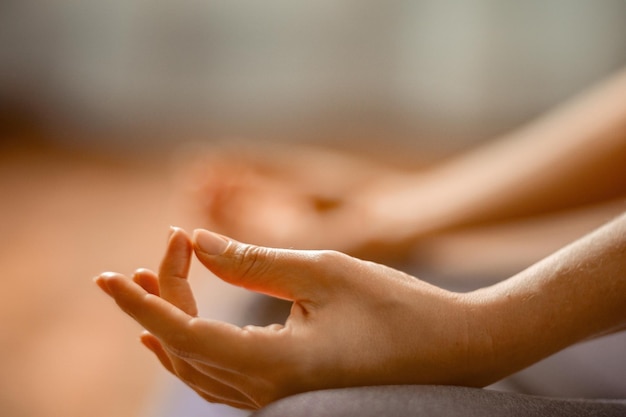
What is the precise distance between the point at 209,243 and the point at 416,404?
19 cm

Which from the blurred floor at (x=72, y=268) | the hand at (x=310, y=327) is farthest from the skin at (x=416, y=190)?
the hand at (x=310, y=327)

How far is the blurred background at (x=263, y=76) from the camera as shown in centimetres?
246

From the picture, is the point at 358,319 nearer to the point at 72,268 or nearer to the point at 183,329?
the point at 183,329

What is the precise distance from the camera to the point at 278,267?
0.49 meters

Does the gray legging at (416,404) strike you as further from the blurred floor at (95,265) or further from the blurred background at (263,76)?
the blurred background at (263,76)

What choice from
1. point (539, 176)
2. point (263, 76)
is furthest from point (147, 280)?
point (263, 76)

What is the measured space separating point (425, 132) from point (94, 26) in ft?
4.48

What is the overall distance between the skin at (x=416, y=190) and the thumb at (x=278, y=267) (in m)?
0.63

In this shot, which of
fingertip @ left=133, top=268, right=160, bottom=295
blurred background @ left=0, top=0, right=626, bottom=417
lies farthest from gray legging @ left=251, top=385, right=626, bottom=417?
blurred background @ left=0, top=0, right=626, bottom=417

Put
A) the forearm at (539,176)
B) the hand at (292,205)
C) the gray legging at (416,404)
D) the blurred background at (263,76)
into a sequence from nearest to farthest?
the gray legging at (416,404) → the forearm at (539,176) → the hand at (292,205) → the blurred background at (263,76)

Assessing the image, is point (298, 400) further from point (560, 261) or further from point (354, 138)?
point (354, 138)

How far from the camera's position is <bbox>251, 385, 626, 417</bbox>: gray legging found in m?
0.43

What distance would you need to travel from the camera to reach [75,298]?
1.62 metres

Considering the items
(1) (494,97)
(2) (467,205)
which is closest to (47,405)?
(2) (467,205)
